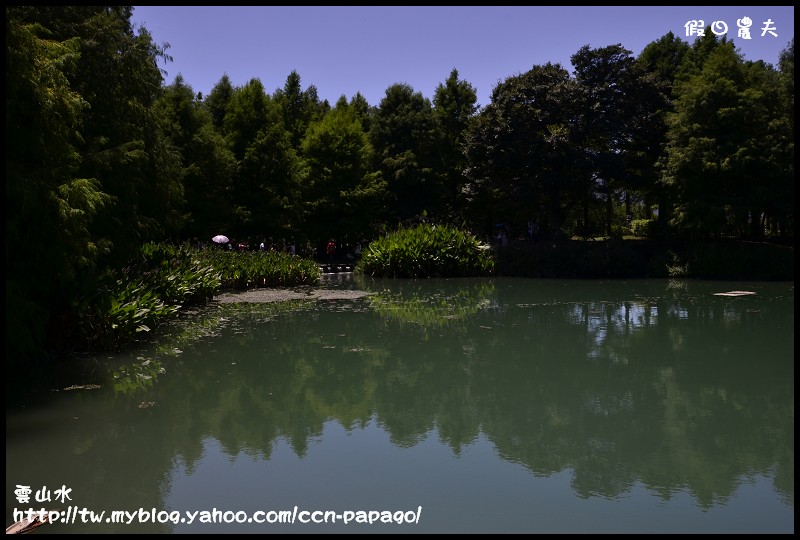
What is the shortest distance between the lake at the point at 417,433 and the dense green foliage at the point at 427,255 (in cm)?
1280

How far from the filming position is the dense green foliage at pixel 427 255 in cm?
2575

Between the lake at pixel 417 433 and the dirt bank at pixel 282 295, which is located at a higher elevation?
the dirt bank at pixel 282 295

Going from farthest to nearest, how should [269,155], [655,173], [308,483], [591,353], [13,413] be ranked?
1. [269,155]
2. [655,173]
3. [591,353]
4. [13,413]
5. [308,483]

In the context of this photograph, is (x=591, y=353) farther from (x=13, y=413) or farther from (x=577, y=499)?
(x=13, y=413)

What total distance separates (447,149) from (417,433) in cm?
3213

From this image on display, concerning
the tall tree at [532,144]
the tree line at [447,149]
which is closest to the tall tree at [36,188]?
the tree line at [447,149]

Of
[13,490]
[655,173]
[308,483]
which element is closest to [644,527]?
[308,483]

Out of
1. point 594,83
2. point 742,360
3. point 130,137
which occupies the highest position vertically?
point 594,83

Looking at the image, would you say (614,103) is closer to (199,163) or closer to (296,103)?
(199,163)

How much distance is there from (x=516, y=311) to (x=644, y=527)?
11492 mm

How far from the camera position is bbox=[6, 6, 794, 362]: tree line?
14156 millimetres

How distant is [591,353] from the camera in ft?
34.9

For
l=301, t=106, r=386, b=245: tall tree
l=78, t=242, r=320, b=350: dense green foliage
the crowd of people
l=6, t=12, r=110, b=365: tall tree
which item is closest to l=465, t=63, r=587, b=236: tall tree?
l=301, t=106, r=386, b=245: tall tree

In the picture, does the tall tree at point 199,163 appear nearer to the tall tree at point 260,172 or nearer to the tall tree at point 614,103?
the tall tree at point 260,172
